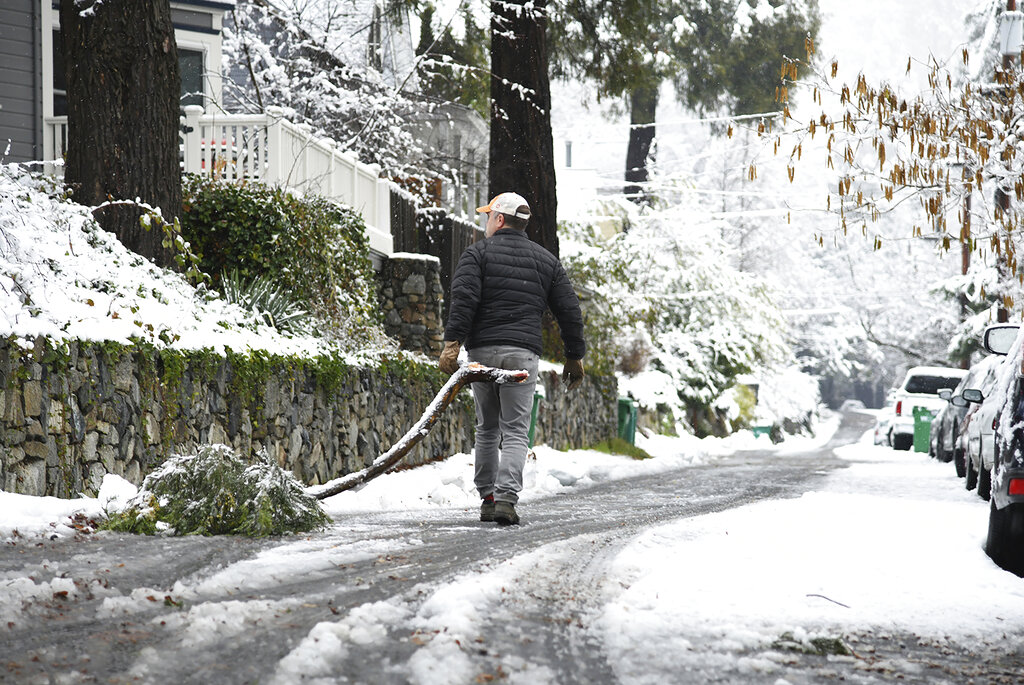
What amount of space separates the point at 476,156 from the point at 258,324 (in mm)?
16271

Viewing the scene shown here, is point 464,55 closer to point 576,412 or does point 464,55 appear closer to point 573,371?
point 576,412

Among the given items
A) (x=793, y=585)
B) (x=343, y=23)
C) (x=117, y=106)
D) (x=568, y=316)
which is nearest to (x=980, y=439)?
(x=568, y=316)

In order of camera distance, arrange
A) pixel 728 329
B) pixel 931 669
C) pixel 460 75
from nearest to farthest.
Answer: pixel 931 669
pixel 460 75
pixel 728 329

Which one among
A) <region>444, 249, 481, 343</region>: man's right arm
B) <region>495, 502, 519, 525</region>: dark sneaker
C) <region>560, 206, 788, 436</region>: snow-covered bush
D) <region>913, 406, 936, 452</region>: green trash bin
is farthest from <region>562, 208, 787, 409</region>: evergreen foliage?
<region>495, 502, 519, 525</region>: dark sneaker

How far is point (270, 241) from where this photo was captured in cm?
1096

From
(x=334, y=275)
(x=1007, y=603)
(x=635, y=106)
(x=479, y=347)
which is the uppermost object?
(x=635, y=106)

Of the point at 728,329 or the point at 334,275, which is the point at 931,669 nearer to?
the point at 334,275

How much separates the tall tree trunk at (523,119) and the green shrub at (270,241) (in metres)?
2.57

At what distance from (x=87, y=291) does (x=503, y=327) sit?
9.54 ft

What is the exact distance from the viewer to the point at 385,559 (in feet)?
16.8

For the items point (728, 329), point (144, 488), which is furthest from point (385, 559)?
point (728, 329)

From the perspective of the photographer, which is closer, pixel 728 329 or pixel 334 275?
pixel 334 275

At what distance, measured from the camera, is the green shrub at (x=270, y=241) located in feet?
35.9

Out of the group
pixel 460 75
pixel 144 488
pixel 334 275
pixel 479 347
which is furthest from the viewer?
pixel 460 75
